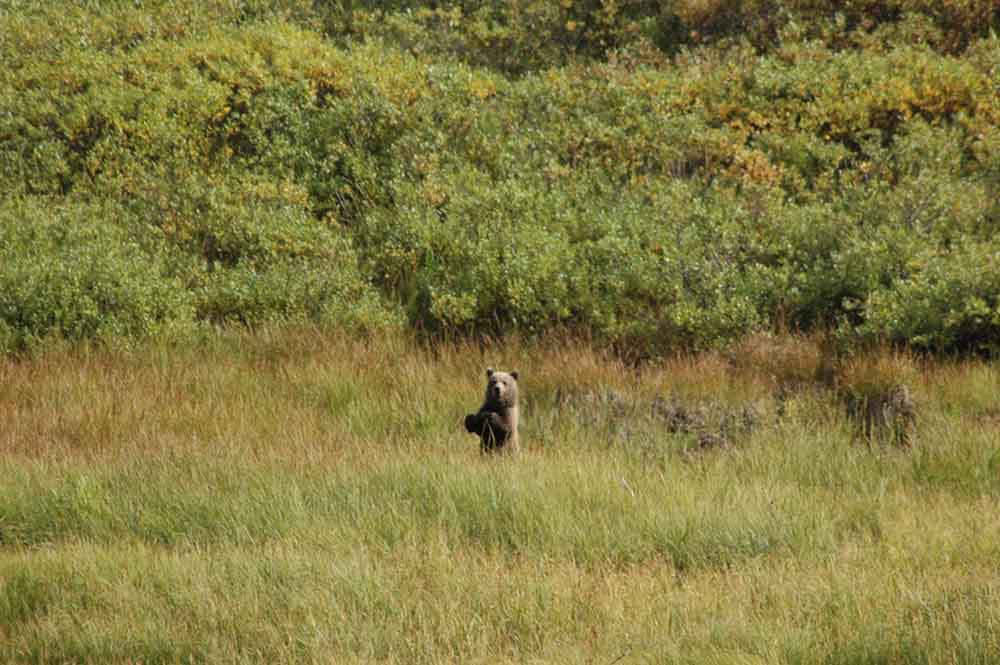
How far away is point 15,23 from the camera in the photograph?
18656 millimetres

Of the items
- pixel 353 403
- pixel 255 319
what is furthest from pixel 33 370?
pixel 353 403

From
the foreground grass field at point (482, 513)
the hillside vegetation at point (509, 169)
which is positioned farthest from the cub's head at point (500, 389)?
the hillside vegetation at point (509, 169)

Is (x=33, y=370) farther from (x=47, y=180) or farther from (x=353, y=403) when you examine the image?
(x=47, y=180)

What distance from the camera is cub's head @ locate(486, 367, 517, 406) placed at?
9102 millimetres

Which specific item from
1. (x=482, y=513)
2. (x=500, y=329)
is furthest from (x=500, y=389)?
(x=500, y=329)

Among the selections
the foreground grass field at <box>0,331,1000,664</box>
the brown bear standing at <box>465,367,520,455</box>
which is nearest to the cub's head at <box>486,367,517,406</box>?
the brown bear standing at <box>465,367,520,455</box>

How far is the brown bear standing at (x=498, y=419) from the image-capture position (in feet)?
29.8

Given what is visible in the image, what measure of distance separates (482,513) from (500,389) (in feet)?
4.97

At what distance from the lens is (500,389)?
29.9 feet

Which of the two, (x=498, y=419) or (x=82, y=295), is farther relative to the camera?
(x=82, y=295)

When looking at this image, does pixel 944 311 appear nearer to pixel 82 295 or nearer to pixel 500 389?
pixel 500 389

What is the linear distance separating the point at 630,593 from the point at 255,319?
754 centimetres

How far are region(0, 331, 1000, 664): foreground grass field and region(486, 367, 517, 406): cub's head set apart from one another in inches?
17.6

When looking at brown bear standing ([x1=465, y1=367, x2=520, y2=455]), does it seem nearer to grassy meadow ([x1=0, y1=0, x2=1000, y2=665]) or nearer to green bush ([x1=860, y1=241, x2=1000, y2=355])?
grassy meadow ([x1=0, y1=0, x2=1000, y2=665])
